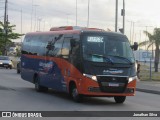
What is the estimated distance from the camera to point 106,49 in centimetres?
1812

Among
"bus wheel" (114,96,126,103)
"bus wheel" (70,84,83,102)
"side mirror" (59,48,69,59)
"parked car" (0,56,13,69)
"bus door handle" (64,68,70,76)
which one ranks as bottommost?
"parked car" (0,56,13,69)

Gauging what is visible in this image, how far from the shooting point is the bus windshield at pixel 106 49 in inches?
703

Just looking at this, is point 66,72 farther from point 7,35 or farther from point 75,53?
point 7,35

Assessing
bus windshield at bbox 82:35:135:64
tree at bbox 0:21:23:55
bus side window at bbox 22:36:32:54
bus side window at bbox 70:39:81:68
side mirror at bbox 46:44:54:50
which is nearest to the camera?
bus windshield at bbox 82:35:135:64

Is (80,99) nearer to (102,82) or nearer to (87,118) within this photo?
(102,82)

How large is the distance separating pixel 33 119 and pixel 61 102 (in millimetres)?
5377

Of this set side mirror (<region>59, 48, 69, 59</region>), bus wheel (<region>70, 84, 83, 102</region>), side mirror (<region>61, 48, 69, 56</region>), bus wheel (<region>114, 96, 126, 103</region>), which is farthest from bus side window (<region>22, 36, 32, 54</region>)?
bus wheel (<region>114, 96, 126, 103</region>)

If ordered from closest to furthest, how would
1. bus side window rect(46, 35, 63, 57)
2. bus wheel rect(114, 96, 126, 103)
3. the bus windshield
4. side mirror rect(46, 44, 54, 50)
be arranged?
the bus windshield → bus wheel rect(114, 96, 126, 103) → bus side window rect(46, 35, 63, 57) → side mirror rect(46, 44, 54, 50)

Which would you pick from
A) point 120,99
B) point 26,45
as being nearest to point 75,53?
point 120,99

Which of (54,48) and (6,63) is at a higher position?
(54,48)

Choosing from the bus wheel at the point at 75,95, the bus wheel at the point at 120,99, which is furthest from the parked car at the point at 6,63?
the bus wheel at the point at 120,99

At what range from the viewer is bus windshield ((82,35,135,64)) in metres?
17.9

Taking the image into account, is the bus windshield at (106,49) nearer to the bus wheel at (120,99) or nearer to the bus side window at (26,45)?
the bus wheel at (120,99)

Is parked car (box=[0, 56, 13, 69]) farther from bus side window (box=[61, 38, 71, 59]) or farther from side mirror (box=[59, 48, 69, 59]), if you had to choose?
bus side window (box=[61, 38, 71, 59])
